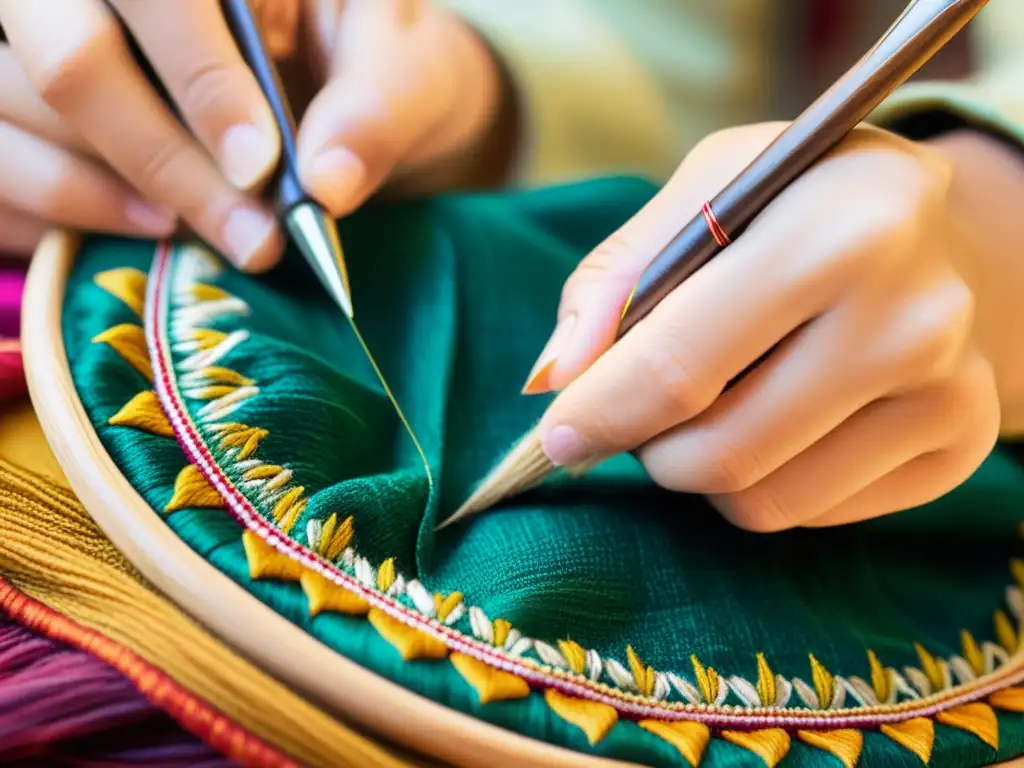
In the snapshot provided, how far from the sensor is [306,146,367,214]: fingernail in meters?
0.40

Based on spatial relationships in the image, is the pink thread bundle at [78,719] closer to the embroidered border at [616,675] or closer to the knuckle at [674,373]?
the embroidered border at [616,675]

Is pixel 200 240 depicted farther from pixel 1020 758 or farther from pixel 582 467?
pixel 1020 758

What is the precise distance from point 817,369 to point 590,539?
0.11m

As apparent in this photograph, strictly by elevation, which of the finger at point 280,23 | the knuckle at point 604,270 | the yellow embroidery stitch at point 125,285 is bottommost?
the yellow embroidery stitch at point 125,285

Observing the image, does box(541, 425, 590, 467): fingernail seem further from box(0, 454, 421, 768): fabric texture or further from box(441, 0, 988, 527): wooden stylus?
box(0, 454, 421, 768): fabric texture

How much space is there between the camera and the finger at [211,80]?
1.28 feet

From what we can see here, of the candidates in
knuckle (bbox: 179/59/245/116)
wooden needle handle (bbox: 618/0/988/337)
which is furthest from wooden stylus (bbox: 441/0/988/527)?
knuckle (bbox: 179/59/245/116)

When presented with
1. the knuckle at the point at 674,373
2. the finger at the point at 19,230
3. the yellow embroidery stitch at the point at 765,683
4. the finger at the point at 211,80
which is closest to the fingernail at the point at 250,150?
the finger at the point at 211,80

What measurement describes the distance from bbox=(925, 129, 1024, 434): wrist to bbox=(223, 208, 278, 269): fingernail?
0.32 metres

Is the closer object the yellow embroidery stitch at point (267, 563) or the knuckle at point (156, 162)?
the yellow embroidery stitch at point (267, 563)

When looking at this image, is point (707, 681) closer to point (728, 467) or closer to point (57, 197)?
point (728, 467)

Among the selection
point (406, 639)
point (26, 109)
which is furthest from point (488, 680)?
point (26, 109)

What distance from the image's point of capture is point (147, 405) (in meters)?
0.31

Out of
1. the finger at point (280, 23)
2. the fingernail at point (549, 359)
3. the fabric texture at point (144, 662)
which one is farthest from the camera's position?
the finger at point (280, 23)
